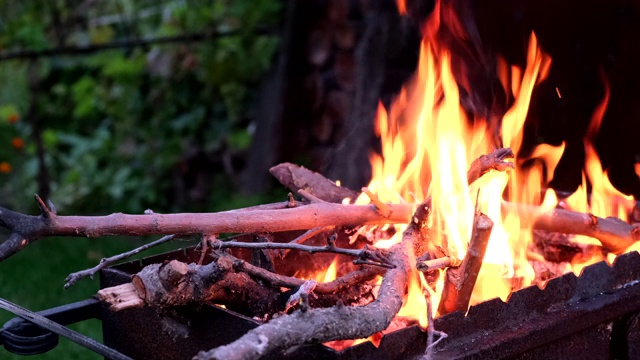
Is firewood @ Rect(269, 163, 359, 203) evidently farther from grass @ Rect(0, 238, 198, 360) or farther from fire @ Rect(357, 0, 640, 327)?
grass @ Rect(0, 238, 198, 360)

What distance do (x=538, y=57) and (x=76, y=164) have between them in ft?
12.4

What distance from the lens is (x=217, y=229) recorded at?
2141mm

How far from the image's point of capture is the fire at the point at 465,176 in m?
2.41

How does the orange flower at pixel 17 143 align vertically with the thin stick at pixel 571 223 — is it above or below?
below

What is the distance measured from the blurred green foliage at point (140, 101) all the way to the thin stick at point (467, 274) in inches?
134

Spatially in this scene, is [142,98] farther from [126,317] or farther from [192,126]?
[126,317]

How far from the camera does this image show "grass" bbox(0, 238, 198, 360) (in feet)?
12.5

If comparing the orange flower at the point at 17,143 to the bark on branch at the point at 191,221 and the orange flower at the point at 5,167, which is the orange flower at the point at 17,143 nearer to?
the orange flower at the point at 5,167

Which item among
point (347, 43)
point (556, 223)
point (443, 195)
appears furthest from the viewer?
point (347, 43)

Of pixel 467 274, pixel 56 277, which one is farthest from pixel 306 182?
pixel 56 277

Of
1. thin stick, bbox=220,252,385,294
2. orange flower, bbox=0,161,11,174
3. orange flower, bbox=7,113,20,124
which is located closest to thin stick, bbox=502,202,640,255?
thin stick, bbox=220,252,385,294

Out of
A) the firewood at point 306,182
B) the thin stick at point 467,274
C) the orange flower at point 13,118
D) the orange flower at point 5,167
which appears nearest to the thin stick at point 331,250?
the thin stick at point 467,274

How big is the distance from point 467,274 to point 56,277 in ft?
10.4

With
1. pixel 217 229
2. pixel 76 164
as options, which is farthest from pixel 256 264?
pixel 76 164
